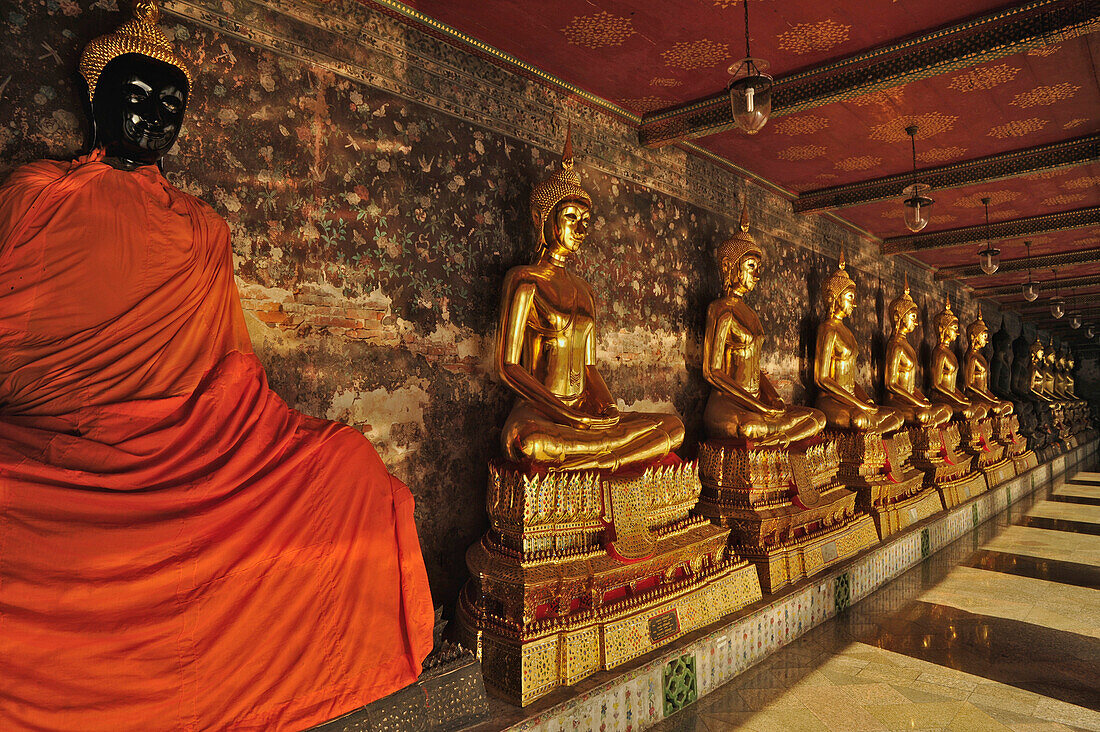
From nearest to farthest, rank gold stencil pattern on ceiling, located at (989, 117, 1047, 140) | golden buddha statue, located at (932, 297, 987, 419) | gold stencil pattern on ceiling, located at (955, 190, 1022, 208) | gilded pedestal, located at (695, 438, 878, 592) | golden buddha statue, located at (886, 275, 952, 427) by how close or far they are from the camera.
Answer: gilded pedestal, located at (695, 438, 878, 592), gold stencil pattern on ceiling, located at (989, 117, 1047, 140), gold stencil pattern on ceiling, located at (955, 190, 1022, 208), golden buddha statue, located at (886, 275, 952, 427), golden buddha statue, located at (932, 297, 987, 419)

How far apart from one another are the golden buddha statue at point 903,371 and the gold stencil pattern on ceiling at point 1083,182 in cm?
226

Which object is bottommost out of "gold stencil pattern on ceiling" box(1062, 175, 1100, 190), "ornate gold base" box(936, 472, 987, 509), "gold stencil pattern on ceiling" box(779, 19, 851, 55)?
"ornate gold base" box(936, 472, 987, 509)

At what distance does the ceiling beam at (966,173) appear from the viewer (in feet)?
17.1

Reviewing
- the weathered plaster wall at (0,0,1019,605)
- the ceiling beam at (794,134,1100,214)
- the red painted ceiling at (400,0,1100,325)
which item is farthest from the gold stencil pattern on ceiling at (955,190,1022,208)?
the weathered plaster wall at (0,0,1019,605)

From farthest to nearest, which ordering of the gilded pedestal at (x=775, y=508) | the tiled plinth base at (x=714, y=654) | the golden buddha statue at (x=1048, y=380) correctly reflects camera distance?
the golden buddha statue at (x=1048, y=380) < the gilded pedestal at (x=775, y=508) < the tiled plinth base at (x=714, y=654)

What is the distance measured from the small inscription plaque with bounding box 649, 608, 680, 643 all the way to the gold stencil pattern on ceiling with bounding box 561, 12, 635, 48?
3.04 metres

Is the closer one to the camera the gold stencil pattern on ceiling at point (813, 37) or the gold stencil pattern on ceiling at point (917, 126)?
the gold stencil pattern on ceiling at point (813, 37)

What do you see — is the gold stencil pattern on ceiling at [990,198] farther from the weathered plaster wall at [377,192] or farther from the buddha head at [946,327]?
the weathered plaster wall at [377,192]

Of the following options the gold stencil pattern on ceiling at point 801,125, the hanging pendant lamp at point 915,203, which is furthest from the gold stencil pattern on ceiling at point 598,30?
the hanging pendant lamp at point 915,203

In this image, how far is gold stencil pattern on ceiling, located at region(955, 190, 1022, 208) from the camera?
6598 millimetres

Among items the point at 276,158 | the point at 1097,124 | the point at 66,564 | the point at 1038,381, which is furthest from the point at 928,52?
the point at 1038,381

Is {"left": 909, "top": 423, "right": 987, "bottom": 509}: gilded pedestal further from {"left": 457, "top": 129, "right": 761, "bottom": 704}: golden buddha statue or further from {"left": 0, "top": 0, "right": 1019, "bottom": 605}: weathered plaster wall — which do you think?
{"left": 0, "top": 0, "right": 1019, "bottom": 605}: weathered plaster wall

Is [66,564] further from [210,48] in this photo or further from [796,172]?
[796,172]

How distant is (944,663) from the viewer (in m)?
3.59
